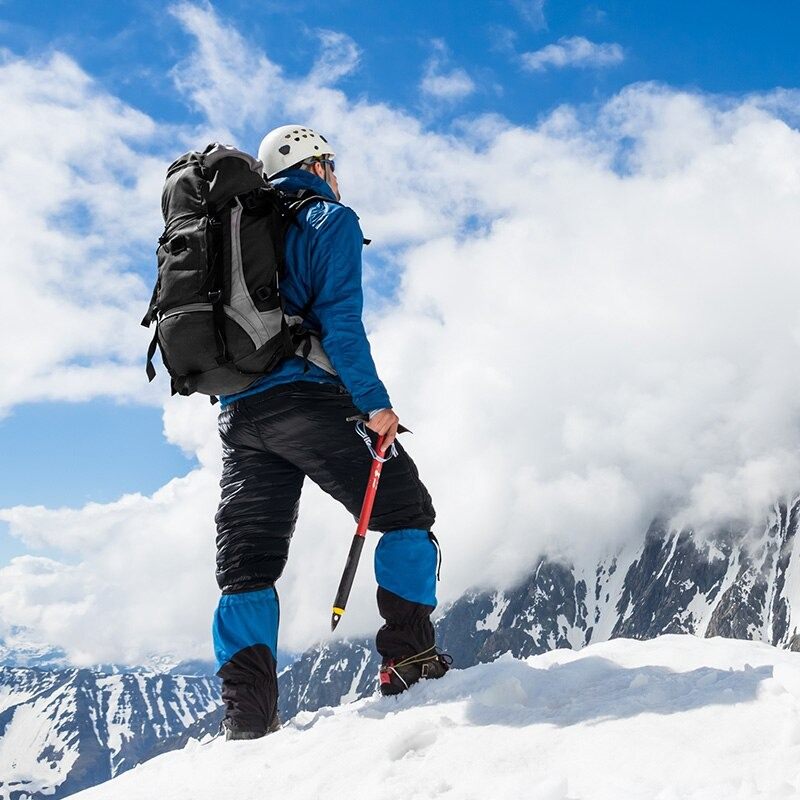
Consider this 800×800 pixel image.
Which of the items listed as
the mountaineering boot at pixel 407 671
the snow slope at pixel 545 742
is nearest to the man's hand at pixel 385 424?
the mountaineering boot at pixel 407 671

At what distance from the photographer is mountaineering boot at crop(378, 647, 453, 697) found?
5.32 metres

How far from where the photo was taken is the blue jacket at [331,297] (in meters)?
5.25

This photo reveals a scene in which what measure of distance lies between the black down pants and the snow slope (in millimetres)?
457

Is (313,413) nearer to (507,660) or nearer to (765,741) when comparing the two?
(507,660)

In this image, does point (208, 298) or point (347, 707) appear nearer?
point (208, 298)

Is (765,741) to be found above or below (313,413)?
below

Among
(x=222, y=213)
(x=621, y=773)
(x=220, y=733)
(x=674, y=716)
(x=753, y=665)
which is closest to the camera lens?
(x=621, y=773)

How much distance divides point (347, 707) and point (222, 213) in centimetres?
342

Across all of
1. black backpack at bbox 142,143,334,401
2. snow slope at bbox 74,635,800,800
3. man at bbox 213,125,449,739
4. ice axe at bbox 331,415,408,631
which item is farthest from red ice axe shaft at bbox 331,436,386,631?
black backpack at bbox 142,143,334,401

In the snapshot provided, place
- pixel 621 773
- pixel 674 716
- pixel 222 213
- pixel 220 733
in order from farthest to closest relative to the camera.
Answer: pixel 220 733 → pixel 222 213 → pixel 674 716 → pixel 621 773

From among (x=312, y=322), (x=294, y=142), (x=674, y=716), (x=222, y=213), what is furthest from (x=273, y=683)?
(x=294, y=142)

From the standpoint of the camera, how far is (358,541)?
17.6ft

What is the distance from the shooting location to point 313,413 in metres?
5.38

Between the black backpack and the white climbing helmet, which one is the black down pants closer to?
the black backpack
